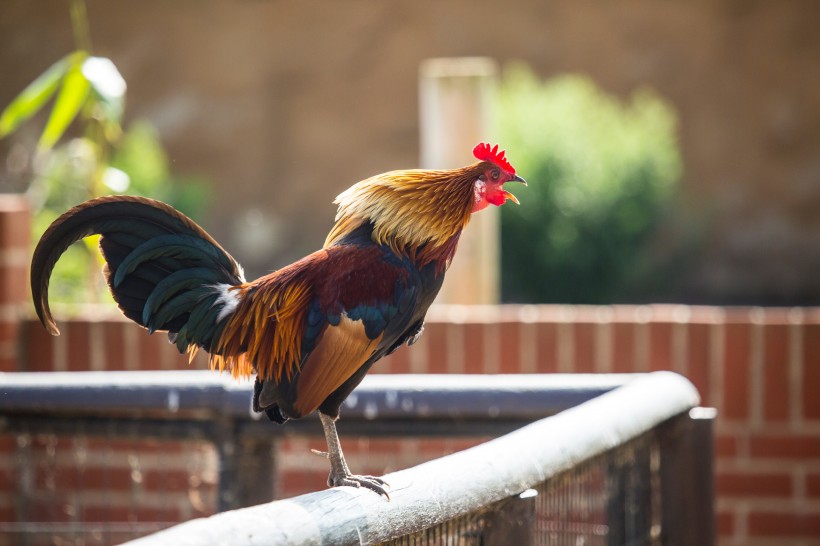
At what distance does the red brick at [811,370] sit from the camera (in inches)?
141

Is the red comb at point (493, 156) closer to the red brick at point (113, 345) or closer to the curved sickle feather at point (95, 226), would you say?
the curved sickle feather at point (95, 226)

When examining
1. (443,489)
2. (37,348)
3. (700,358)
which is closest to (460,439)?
(443,489)

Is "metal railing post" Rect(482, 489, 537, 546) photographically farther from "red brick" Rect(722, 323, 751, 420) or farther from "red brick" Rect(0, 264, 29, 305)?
"red brick" Rect(0, 264, 29, 305)

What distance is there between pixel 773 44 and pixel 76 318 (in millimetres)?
9608

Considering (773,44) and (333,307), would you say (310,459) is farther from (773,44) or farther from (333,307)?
(773,44)

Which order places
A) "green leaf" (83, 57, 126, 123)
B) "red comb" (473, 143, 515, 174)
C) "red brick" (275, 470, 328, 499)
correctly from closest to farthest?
"red comb" (473, 143, 515, 174), "red brick" (275, 470, 328, 499), "green leaf" (83, 57, 126, 123)

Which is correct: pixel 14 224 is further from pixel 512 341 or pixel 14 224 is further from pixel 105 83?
pixel 512 341

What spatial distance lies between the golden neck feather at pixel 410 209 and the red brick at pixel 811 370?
200cm

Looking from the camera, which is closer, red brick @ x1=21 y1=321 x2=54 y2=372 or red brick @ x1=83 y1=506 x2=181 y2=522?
red brick @ x1=83 y1=506 x2=181 y2=522

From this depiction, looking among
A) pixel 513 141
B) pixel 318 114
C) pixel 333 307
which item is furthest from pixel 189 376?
pixel 318 114

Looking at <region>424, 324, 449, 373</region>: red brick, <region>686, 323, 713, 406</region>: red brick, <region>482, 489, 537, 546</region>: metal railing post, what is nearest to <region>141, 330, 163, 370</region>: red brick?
<region>424, 324, 449, 373</region>: red brick

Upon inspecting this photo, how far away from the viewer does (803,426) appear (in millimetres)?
3578

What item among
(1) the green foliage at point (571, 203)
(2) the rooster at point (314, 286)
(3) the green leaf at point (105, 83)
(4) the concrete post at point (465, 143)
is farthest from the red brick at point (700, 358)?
(1) the green foliage at point (571, 203)

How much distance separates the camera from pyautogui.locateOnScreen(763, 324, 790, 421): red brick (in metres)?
3.61
